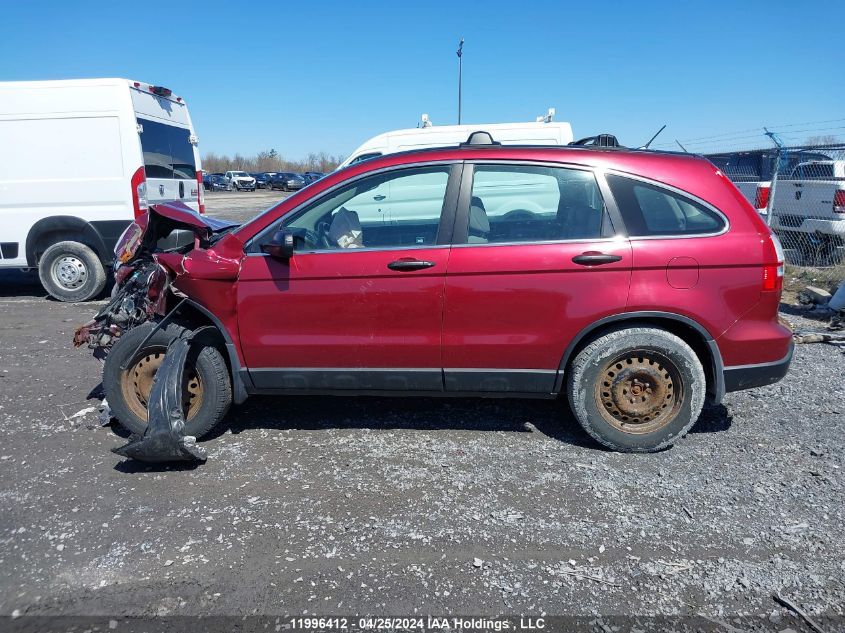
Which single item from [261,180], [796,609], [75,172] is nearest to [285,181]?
[261,180]

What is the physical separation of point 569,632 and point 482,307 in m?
1.84

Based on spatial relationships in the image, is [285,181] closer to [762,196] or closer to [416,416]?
[762,196]

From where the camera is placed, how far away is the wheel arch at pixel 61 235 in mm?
8008

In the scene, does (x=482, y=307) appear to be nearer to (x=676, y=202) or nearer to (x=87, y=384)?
(x=676, y=202)

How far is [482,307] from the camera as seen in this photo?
364 cm

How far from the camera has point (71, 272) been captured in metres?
8.34

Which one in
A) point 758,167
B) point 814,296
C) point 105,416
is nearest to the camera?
point 105,416

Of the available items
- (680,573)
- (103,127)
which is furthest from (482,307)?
(103,127)

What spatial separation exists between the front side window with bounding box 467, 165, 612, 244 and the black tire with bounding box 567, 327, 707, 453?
713 millimetres

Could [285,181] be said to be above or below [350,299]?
above

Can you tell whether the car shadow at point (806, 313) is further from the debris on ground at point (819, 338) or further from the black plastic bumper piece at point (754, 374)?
the black plastic bumper piece at point (754, 374)

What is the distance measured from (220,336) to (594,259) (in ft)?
→ 8.04

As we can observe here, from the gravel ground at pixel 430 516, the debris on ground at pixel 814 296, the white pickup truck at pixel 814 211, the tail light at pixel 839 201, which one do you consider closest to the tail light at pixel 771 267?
the gravel ground at pixel 430 516

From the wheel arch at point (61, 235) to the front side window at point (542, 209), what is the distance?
6425 mm
